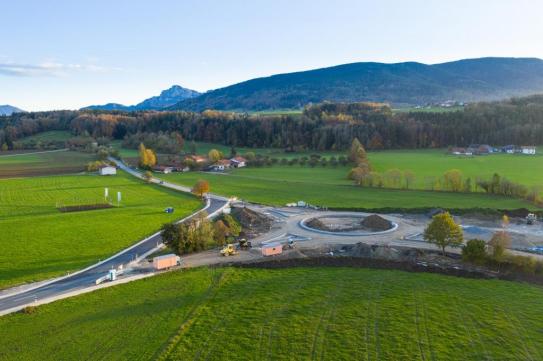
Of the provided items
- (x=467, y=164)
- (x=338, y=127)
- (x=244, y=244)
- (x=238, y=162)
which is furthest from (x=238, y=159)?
(x=244, y=244)

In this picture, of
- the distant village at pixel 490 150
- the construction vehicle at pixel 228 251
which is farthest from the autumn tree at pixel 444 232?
the distant village at pixel 490 150

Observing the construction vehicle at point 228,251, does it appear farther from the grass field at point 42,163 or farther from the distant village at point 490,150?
the distant village at point 490,150

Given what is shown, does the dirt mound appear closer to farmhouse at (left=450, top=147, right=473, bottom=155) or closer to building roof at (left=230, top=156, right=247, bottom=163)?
building roof at (left=230, top=156, right=247, bottom=163)

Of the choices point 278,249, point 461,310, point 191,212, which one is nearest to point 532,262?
point 461,310

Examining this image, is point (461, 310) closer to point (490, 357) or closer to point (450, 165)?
point (490, 357)

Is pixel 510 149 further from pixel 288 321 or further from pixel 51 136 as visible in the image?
pixel 51 136

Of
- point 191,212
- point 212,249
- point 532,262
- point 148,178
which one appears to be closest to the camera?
point 532,262
